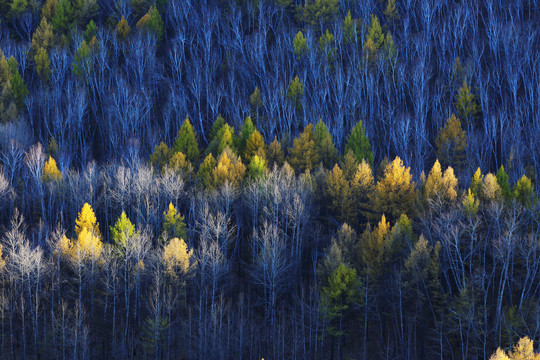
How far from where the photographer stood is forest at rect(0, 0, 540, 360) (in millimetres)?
40469

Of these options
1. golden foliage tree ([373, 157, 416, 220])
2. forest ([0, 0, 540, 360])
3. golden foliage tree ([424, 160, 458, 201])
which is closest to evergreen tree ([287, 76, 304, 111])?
forest ([0, 0, 540, 360])

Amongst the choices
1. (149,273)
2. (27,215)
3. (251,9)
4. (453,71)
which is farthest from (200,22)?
(149,273)

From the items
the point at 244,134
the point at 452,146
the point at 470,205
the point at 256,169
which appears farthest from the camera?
the point at 244,134

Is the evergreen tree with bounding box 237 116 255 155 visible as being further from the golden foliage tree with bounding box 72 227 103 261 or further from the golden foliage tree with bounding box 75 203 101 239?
the golden foliage tree with bounding box 72 227 103 261

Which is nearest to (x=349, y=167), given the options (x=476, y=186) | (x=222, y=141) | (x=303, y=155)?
(x=303, y=155)

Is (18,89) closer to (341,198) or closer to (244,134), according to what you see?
(244,134)

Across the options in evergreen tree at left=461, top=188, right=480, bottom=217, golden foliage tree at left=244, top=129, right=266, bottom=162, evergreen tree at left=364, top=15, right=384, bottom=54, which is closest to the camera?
evergreen tree at left=461, top=188, right=480, bottom=217

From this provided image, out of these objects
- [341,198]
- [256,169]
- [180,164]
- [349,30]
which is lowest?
[341,198]

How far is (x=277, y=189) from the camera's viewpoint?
4731 cm

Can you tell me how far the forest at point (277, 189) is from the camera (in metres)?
40.5

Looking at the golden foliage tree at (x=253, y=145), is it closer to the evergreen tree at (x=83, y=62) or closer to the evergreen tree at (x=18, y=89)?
the evergreen tree at (x=83, y=62)

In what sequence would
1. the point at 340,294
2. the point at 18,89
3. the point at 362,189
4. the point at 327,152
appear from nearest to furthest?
the point at 340,294 → the point at 362,189 → the point at 327,152 → the point at 18,89

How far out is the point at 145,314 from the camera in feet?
142

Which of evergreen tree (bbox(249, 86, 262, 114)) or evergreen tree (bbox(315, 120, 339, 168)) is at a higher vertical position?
evergreen tree (bbox(249, 86, 262, 114))
